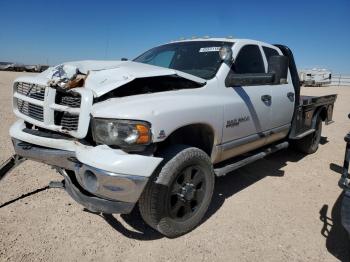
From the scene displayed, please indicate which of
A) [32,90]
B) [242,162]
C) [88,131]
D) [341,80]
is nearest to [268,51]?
[242,162]

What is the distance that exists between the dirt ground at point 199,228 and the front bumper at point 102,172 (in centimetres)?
53

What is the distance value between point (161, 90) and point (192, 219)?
1.36 m

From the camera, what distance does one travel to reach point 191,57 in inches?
169

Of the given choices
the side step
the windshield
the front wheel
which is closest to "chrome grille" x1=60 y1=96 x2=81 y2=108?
the front wheel

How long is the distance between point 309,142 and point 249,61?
2.67 metres

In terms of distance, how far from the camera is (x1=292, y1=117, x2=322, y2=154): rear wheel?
6253mm

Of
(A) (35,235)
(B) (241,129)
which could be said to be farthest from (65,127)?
(B) (241,129)

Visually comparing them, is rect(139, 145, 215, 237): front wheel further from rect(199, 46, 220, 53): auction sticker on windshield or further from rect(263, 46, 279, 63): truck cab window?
rect(263, 46, 279, 63): truck cab window

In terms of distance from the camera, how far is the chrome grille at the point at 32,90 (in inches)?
125

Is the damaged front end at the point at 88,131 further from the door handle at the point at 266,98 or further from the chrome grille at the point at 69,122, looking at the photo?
the door handle at the point at 266,98

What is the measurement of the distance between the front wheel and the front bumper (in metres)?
0.21

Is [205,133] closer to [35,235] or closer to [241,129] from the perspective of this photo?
[241,129]

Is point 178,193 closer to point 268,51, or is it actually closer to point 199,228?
Result: point 199,228

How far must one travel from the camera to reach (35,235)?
3146 millimetres
